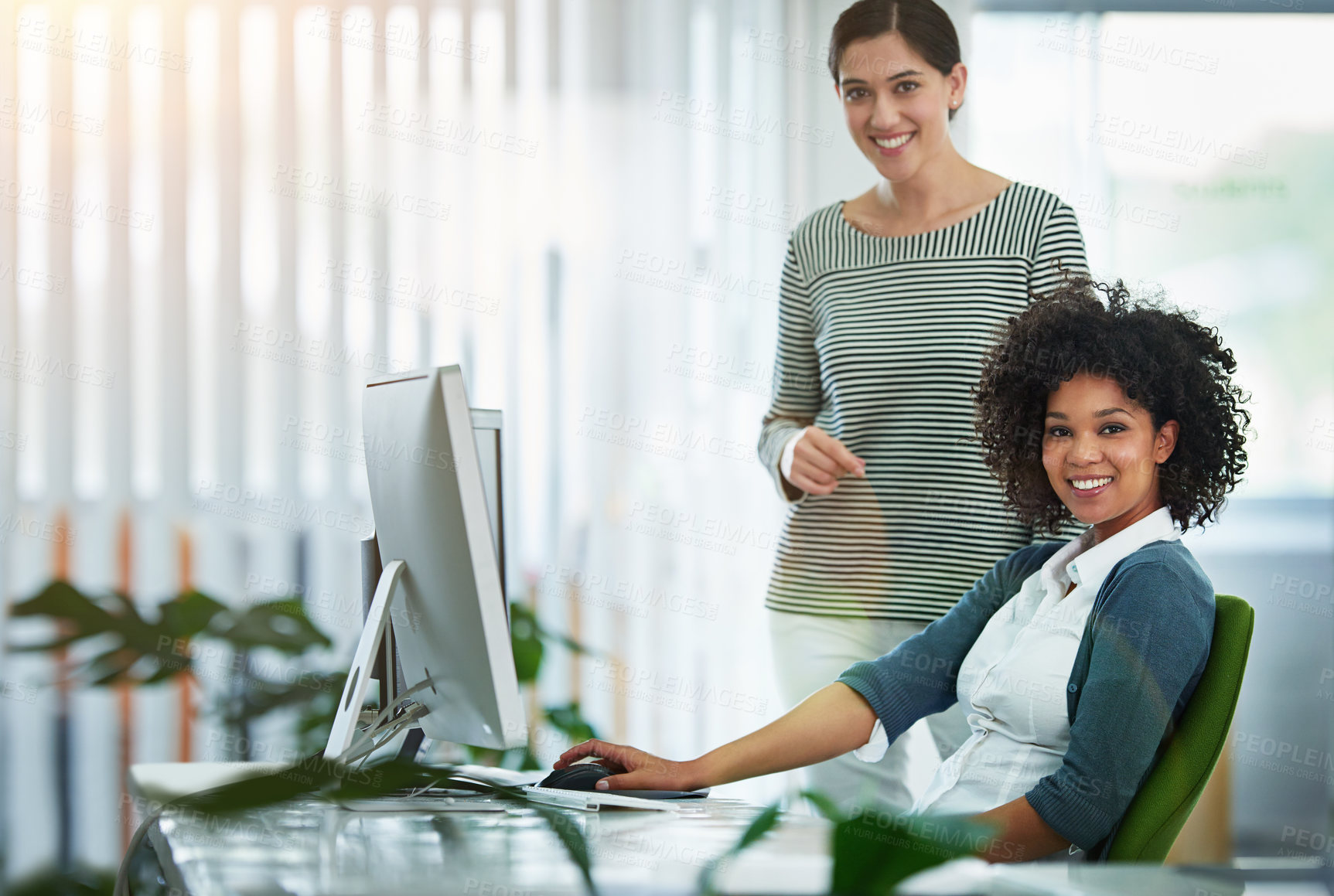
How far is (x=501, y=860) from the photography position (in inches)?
32.8

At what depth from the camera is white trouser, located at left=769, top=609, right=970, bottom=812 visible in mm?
1737

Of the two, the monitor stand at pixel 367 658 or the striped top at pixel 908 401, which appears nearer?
the monitor stand at pixel 367 658

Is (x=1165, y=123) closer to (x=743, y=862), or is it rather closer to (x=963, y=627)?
(x=963, y=627)

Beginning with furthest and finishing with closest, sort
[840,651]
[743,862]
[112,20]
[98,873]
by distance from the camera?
1. [112,20]
2. [98,873]
3. [840,651]
4. [743,862]

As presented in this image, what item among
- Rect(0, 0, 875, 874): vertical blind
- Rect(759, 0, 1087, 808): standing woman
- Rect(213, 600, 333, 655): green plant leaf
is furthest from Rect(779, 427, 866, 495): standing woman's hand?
Rect(213, 600, 333, 655): green plant leaf

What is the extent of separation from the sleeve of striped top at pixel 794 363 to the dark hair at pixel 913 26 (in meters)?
0.37

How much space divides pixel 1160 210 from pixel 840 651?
1594 mm

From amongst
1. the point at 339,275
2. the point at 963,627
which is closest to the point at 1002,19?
the point at 339,275

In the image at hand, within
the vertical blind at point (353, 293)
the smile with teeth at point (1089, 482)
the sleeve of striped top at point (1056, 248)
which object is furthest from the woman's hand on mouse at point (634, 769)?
the vertical blind at point (353, 293)

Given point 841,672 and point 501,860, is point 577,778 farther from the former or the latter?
point 841,672

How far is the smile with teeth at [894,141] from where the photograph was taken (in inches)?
68.6

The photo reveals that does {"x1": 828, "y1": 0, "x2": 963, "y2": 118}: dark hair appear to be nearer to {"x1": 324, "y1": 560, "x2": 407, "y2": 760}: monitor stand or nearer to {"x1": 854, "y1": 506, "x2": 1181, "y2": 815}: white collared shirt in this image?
{"x1": 854, "y1": 506, "x2": 1181, "y2": 815}: white collared shirt

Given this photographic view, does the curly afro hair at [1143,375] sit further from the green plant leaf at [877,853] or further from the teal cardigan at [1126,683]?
the green plant leaf at [877,853]

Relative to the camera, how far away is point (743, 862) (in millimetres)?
812
